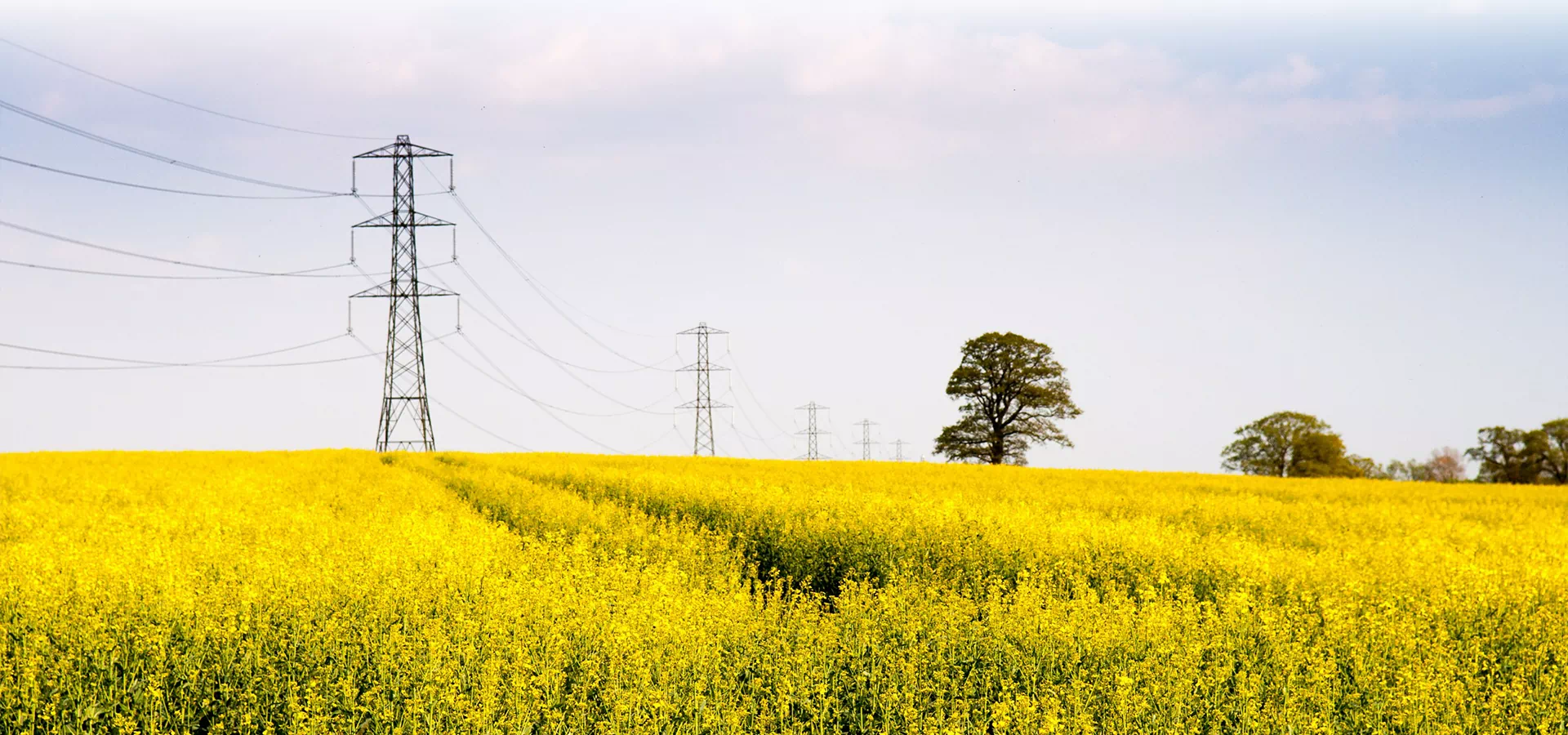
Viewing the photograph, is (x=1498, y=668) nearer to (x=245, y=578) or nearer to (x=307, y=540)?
(x=245, y=578)

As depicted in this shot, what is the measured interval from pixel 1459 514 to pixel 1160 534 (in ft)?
44.2

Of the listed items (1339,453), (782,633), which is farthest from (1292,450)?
(782,633)

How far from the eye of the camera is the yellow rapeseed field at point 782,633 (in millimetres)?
5750

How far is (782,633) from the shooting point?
23.0 ft

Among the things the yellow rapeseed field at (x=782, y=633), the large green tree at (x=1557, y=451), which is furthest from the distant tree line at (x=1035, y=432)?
the yellow rapeseed field at (x=782, y=633)

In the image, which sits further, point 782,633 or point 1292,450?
point 1292,450

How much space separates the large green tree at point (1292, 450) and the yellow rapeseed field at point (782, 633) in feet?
168

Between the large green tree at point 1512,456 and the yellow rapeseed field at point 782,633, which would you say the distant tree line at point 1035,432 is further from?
the yellow rapeseed field at point 782,633

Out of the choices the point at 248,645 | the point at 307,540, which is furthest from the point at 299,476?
the point at 248,645

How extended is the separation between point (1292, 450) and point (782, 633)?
205 feet

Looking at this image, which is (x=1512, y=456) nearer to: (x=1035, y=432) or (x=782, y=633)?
(x=1035, y=432)

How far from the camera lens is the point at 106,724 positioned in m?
6.13

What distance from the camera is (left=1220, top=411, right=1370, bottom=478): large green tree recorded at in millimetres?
58594

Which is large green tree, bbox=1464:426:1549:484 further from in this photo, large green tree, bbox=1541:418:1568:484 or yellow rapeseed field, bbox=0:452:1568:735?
yellow rapeseed field, bbox=0:452:1568:735
